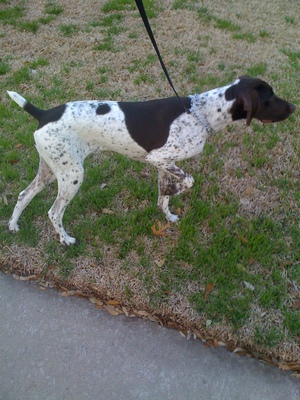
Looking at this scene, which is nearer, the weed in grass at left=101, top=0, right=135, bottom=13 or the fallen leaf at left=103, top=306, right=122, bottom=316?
the fallen leaf at left=103, top=306, right=122, bottom=316

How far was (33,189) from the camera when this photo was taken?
3258 mm

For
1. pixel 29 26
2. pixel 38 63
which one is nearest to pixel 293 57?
pixel 38 63

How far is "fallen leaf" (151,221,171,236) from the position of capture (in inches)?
134

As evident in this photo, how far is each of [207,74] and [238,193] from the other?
247cm

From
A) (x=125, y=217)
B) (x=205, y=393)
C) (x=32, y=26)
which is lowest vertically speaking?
(x=205, y=393)

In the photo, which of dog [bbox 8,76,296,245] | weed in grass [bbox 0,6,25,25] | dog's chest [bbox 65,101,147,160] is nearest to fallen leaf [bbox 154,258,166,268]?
dog [bbox 8,76,296,245]

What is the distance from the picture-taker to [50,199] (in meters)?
3.78

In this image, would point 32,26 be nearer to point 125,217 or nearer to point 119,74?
point 119,74

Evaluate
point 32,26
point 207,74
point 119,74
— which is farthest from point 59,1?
point 207,74

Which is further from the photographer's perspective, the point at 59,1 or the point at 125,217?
Result: the point at 59,1

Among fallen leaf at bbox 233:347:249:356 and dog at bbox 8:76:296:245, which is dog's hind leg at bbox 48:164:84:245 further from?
fallen leaf at bbox 233:347:249:356

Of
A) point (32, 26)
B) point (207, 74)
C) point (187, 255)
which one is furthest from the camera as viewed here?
point (32, 26)

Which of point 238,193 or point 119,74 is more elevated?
point 119,74

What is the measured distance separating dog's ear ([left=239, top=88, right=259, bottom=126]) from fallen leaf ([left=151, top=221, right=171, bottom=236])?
1221 mm
